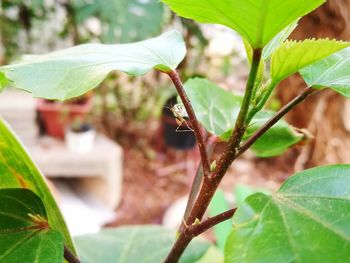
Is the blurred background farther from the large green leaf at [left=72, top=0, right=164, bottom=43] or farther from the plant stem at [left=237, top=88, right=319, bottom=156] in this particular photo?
the plant stem at [left=237, top=88, right=319, bottom=156]

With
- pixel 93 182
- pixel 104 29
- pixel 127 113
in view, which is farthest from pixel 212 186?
pixel 127 113

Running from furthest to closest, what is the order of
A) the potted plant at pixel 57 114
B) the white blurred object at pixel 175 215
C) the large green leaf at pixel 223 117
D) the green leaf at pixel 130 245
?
the potted plant at pixel 57 114 → the white blurred object at pixel 175 215 → the green leaf at pixel 130 245 → the large green leaf at pixel 223 117

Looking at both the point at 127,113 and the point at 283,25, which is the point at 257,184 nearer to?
the point at 127,113

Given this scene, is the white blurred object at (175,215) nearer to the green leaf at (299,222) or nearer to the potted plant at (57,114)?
the potted plant at (57,114)

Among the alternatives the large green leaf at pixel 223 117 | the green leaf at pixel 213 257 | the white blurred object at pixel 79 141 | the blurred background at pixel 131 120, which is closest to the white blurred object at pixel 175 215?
the blurred background at pixel 131 120

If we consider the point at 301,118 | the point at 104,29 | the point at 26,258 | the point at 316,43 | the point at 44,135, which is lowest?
the point at 44,135
